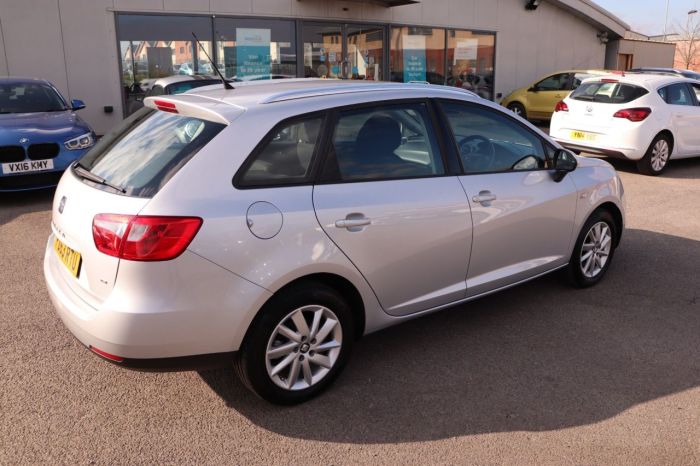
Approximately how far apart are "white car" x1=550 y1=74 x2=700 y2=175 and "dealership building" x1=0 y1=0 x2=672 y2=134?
601 centimetres

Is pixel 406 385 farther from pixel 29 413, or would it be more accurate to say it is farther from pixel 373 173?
pixel 29 413

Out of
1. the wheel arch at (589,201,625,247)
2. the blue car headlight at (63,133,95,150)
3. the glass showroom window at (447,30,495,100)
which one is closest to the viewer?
the wheel arch at (589,201,625,247)

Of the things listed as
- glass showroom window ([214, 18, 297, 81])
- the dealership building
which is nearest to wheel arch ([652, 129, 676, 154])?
the dealership building

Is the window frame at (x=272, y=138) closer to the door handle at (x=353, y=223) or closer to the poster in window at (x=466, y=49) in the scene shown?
the door handle at (x=353, y=223)

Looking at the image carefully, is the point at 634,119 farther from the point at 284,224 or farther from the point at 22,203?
the point at 22,203

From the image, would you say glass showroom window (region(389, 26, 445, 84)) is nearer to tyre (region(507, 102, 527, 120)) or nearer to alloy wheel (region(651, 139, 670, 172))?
tyre (region(507, 102, 527, 120))

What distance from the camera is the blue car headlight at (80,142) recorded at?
24.8ft

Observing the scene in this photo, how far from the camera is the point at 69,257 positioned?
3.10 m

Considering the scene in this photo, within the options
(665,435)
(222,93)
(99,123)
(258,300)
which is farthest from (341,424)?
(99,123)

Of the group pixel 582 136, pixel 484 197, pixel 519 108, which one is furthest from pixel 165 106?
pixel 519 108

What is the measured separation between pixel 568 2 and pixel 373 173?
1930 centimetres

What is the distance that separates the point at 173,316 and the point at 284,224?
672 millimetres

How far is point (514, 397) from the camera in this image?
3326 mm

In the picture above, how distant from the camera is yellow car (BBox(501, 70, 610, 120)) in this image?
15305 millimetres
